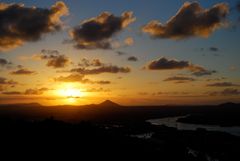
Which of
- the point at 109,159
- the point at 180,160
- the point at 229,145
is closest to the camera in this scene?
the point at 109,159

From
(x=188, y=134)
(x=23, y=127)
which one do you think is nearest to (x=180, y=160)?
(x=23, y=127)

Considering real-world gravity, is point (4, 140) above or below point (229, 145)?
above

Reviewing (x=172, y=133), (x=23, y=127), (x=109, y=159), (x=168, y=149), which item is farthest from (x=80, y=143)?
(x=172, y=133)

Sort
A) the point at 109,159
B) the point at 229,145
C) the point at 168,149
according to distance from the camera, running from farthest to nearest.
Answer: the point at 229,145, the point at 168,149, the point at 109,159

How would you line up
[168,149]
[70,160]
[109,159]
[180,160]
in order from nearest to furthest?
[70,160] < [109,159] < [180,160] < [168,149]

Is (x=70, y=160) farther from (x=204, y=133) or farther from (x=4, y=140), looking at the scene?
(x=204, y=133)

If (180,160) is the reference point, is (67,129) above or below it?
above

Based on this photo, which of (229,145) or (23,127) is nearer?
(23,127)

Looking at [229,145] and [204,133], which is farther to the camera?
[204,133]

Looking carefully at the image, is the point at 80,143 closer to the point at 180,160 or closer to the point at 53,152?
the point at 53,152
